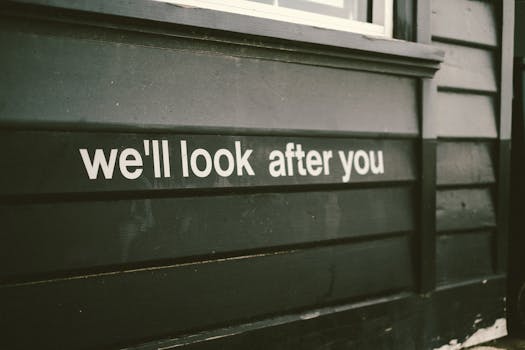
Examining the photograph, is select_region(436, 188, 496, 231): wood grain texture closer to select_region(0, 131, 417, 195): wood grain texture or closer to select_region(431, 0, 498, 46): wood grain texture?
select_region(0, 131, 417, 195): wood grain texture

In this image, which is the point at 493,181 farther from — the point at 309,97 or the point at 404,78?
the point at 309,97

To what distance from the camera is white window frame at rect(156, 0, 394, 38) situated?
1.84 metres

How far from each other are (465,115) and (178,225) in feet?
5.39

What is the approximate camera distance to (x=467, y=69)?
8.35ft

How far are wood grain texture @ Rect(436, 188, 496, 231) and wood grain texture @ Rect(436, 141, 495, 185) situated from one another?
0.19 ft

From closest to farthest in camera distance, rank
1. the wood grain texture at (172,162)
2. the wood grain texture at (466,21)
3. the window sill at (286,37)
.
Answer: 1. the wood grain texture at (172,162)
2. the window sill at (286,37)
3. the wood grain texture at (466,21)

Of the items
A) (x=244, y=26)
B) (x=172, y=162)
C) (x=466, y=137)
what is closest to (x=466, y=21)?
→ (x=466, y=137)

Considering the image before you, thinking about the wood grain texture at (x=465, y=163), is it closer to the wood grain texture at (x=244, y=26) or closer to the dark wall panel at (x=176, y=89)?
the dark wall panel at (x=176, y=89)

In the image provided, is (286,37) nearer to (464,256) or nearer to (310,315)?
(310,315)

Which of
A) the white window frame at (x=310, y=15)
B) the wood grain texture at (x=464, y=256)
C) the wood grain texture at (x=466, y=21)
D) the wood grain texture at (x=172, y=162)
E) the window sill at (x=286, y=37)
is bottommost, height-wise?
the wood grain texture at (x=464, y=256)

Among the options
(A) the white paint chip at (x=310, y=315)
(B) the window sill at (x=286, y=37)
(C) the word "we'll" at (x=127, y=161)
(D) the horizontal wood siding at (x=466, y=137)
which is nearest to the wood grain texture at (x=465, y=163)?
(D) the horizontal wood siding at (x=466, y=137)

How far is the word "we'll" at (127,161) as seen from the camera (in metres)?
1.54

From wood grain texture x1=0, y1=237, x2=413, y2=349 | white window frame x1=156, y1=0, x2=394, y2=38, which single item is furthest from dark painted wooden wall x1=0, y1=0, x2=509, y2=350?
white window frame x1=156, y1=0, x2=394, y2=38

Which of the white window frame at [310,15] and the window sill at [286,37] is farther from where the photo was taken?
the white window frame at [310,15]
